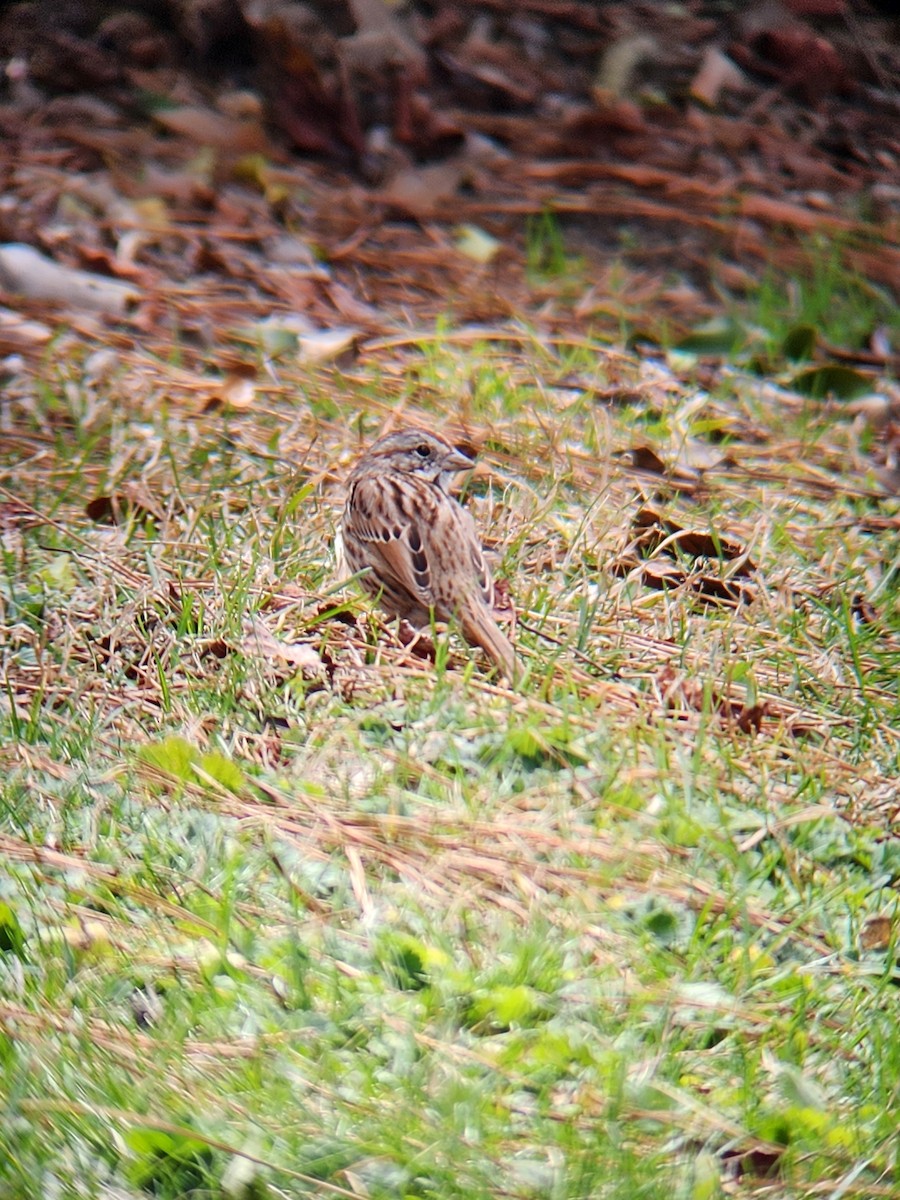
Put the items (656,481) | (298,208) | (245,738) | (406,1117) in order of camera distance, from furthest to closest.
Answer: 1. (298,208)
2. (656,481)
3. (245,738)
4. (406,1117)

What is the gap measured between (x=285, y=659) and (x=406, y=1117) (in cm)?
158

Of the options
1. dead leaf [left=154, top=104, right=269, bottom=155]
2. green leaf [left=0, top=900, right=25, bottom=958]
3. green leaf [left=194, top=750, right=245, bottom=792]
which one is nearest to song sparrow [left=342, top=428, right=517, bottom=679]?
green leaf [left=194, top=750, right=245, bottom=792]

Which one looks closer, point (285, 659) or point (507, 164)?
point (285, 659)

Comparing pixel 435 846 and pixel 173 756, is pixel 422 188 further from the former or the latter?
pixel 435 846

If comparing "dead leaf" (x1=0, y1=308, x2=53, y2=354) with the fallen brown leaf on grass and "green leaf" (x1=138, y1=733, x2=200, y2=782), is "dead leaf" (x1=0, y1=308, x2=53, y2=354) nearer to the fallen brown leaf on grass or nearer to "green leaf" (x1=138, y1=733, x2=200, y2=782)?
"green leaf" (x1=138, y1=733, x2=200, y2=782)

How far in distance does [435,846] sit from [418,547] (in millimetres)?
1143

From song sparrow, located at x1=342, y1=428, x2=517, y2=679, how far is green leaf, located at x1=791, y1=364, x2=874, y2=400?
213 cm

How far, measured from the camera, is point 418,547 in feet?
Answer: 14.3

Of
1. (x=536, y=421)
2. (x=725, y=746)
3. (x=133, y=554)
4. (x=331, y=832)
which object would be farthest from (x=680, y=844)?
(x=536, y=421)

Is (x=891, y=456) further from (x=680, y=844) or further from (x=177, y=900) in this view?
(x=177, y=900)

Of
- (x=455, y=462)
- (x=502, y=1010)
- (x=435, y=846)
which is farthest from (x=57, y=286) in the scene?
(x=502, y=1010)

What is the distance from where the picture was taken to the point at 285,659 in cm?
405

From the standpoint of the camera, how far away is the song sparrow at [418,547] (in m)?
4.18

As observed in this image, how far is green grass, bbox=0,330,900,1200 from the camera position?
8.99ft
